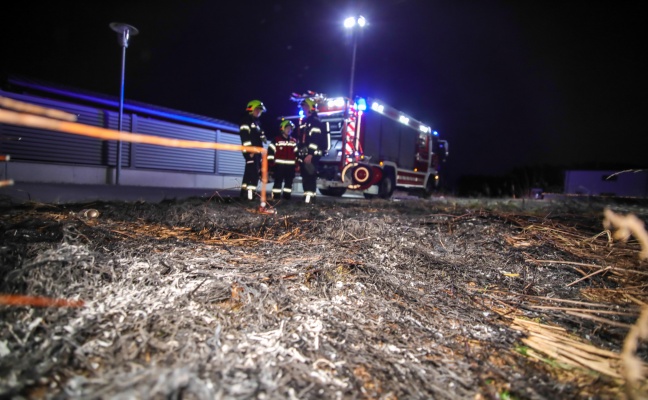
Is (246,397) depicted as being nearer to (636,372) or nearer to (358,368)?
(358,368)

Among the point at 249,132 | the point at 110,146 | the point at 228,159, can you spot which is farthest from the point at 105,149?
the point at 249,132

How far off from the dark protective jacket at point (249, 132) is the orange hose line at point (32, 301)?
501 centimetres

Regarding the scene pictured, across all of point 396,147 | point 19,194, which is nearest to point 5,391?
point 19,194

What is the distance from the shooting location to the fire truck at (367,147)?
934cm

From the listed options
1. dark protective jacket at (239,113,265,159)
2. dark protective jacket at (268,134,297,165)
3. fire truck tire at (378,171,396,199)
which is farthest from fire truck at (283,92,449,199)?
dark protective jacket at (239,113,265,159)

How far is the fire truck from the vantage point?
934 centimetres

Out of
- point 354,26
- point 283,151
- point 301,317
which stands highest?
point 354,26

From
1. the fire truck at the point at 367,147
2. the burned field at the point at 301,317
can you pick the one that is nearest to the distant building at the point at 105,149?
the fire truck at the point at 367,147

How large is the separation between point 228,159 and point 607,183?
20972 mm

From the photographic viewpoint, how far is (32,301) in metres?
1.49

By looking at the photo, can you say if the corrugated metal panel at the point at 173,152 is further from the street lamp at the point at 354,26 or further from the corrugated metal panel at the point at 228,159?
the street lamp at the point at 354,26

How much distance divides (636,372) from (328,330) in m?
1.31

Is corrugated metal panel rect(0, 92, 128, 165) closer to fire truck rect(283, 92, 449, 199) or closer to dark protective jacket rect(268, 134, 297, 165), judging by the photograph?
fire truck rect(283, 92, 449, 199)

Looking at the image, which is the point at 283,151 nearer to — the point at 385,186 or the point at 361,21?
the point at 385,186
